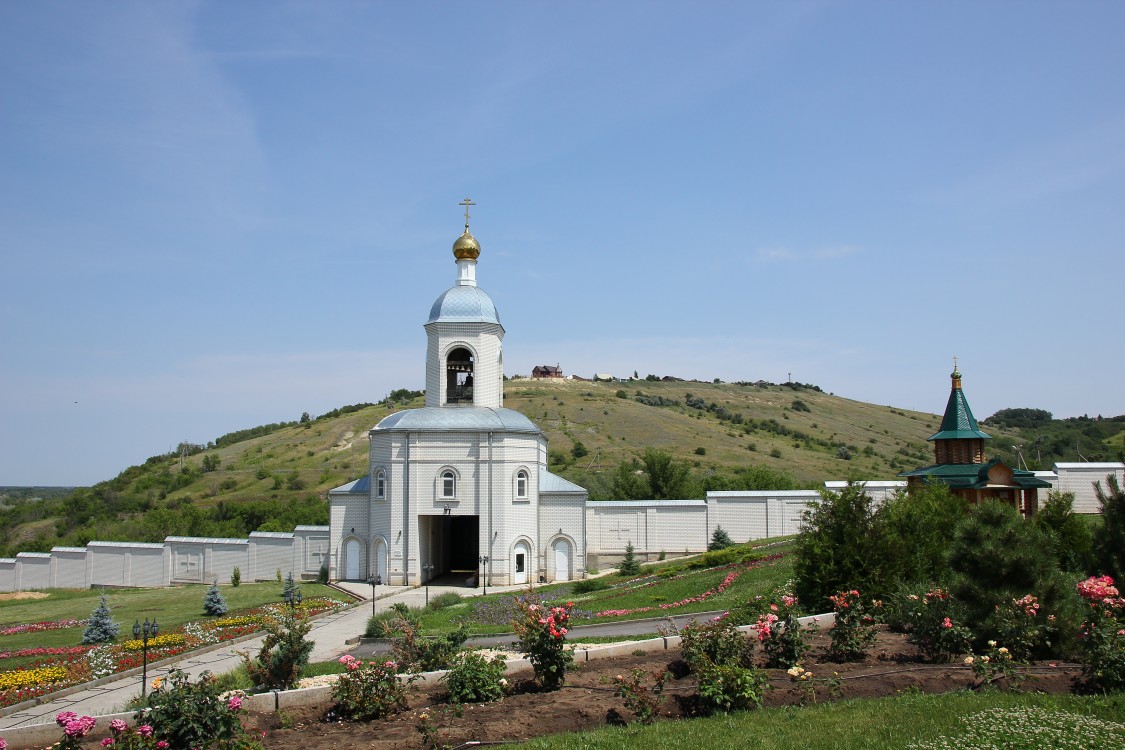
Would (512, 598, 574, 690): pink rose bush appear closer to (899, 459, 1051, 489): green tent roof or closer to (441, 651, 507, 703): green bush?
(441, 651, 507, 703): green bush

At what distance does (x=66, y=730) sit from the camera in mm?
7789

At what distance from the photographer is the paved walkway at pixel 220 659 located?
1338 cm

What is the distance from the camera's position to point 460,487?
3030 centimetres

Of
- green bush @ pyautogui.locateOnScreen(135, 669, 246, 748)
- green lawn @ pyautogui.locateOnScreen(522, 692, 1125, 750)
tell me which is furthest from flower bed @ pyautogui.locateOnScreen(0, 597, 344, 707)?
green lawn @ pyautogui.locateOnScreen(522, 692, 1125, 750)

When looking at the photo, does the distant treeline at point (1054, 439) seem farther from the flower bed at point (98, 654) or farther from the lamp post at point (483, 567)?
the flower bed at point (98, 654)

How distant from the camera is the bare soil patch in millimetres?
8977

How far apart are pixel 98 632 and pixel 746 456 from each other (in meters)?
53.1

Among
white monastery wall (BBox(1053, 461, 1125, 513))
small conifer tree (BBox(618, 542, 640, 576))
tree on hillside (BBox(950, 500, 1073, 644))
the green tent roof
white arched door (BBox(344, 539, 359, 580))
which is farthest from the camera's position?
white monastery wall (BBox(1053, 461, 1125, 513))

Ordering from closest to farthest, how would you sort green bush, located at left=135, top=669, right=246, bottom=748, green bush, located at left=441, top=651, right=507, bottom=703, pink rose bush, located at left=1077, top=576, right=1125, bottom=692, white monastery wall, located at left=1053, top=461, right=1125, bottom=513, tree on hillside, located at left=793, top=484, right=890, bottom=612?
1. green bush, located at left=135, top=669, right=246, bottom=748
2. pink rose bush, located at left=1077, top=576, right=1125, bottom=692
3. green bush, located at left=441, top=651, right=507, bottom=703
4. tree on hillside, located at left=793, top=484, right=890, bottom=612
5. white monastery wall, located at left=1053, top=461, right=1125, bottom=513

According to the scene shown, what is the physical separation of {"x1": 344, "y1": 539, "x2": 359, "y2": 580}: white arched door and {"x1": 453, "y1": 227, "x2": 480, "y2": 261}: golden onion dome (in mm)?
12013

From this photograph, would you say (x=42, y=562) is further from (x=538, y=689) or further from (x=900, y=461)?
(x=900, y=461)

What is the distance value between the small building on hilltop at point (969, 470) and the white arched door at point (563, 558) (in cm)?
1237

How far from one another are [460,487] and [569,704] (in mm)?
20869

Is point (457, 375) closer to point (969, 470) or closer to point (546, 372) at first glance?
point (969, 470)
